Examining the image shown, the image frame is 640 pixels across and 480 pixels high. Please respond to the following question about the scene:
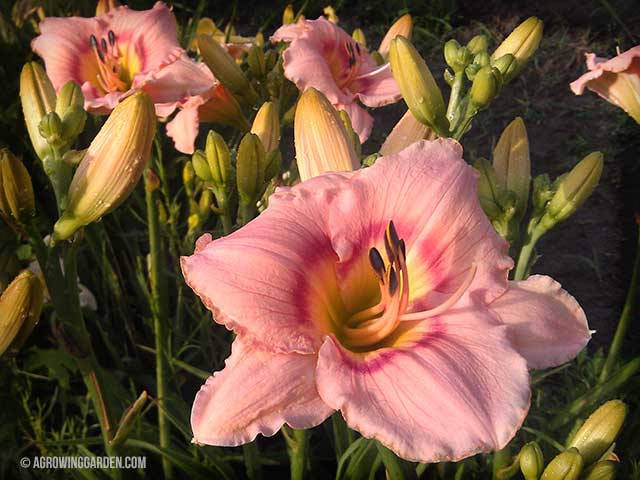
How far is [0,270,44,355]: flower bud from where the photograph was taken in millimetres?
693

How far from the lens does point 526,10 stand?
3.28m

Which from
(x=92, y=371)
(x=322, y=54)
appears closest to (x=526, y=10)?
(x=322, y=54)

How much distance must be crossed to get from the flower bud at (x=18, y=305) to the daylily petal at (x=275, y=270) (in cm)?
19

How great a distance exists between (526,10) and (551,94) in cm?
72

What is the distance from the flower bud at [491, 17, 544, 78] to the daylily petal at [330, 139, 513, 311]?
267mm

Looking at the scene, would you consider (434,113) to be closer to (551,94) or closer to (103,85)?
(103,85)

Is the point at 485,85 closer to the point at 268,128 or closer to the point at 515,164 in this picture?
the point at 515,164

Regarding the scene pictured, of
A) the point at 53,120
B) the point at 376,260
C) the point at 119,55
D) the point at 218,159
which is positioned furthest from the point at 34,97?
the point at 376,260

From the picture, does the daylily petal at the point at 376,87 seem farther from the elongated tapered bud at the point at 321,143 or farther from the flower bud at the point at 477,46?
the elongated tapered bud at the point at 321,143

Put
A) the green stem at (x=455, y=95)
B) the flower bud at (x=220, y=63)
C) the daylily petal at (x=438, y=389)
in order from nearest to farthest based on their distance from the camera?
the daylily petal at (x=438, y=389), the green stem at (x=455, y=95), the flower bud at (x=220, y=63)

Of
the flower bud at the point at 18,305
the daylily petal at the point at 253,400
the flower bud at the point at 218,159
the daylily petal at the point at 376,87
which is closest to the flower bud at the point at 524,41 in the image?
the daylily petal at the point at 376,87

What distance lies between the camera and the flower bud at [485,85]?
749 millimetres

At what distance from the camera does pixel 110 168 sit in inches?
28.0

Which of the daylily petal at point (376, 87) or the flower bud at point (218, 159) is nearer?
the flower bud at point (218, 159)
